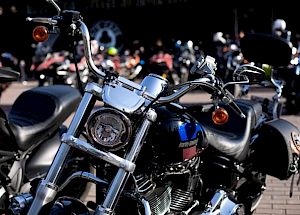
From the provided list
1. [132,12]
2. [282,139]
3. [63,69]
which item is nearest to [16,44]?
[132,12]

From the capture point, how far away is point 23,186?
421 centimetres

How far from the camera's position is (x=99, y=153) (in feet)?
8.45

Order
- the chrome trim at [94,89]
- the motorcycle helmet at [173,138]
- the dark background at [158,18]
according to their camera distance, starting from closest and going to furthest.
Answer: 1. the chrome trim at [94,89]
2. the motorcycle helmet at [173,138]
3. the dark background at [158,18]

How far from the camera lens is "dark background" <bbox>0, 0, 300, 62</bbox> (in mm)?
22328

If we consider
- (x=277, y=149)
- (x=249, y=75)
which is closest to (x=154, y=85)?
(x=249, y=75)

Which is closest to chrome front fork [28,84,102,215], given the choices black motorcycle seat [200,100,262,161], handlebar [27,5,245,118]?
handlebar [27,5,245,118]

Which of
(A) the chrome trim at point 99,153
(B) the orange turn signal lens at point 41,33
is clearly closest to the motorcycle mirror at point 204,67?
(A) the chrome trim at point 99,153

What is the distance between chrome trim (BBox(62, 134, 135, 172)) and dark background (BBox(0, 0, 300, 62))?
19.6 metres

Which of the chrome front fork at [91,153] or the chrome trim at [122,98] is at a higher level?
the chrome trim at [122,98]

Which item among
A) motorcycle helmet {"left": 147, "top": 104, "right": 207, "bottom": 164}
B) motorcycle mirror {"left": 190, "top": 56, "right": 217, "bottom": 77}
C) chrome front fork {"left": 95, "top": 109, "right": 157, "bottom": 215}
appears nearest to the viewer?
chrome front fork {"left": 95, "top": 109, "right": 157, "bottom": 215}

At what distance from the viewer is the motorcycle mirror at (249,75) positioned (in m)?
2.81

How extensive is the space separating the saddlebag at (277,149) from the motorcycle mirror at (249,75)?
100cm

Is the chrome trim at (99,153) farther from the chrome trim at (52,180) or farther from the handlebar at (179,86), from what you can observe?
the handlebar at (179,86)

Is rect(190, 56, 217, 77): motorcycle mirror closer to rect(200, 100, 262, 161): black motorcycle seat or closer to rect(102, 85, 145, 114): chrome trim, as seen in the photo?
rect(102, 85, 145, 114): chrome trim
